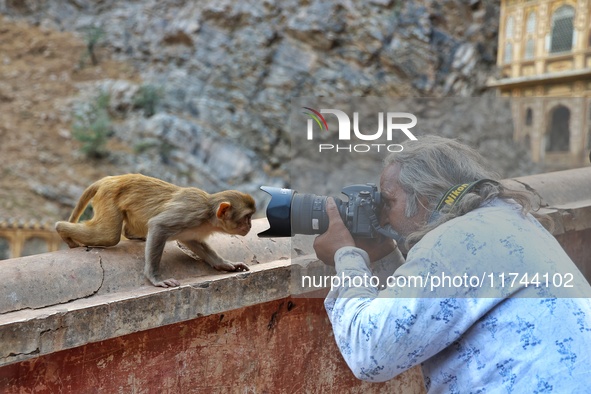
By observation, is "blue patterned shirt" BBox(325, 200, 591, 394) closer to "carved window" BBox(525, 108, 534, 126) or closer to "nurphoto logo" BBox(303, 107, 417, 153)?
"nurphoto logo" BBox(303, 107, 417, 153)

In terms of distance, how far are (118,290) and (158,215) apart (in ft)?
1.72

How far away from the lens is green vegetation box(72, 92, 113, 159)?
17.1m

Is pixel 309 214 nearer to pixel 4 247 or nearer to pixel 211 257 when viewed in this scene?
pixel 211 257

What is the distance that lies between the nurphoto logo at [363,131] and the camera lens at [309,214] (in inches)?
7.2

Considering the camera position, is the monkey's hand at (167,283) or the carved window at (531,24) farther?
the carved window at (531,24)

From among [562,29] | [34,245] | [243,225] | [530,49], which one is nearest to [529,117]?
[530,49]

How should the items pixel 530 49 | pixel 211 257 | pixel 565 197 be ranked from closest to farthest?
1. pixel 211 257
2. pixel 565 197
3. pixel 530 49

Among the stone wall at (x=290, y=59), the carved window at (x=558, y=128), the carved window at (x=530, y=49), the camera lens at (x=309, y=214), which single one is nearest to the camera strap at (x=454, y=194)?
the camera lens at (x=309, y=214)

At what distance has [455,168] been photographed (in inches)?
62.0

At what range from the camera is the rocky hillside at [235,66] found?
1845 centimetres

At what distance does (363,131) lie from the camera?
1.78 meters

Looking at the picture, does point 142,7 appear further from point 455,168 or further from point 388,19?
point 455,168

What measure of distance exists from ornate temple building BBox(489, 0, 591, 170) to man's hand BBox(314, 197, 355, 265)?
15899 mm

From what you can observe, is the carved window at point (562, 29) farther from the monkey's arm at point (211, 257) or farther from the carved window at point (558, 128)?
the monkey's arm at point (211, 257)
